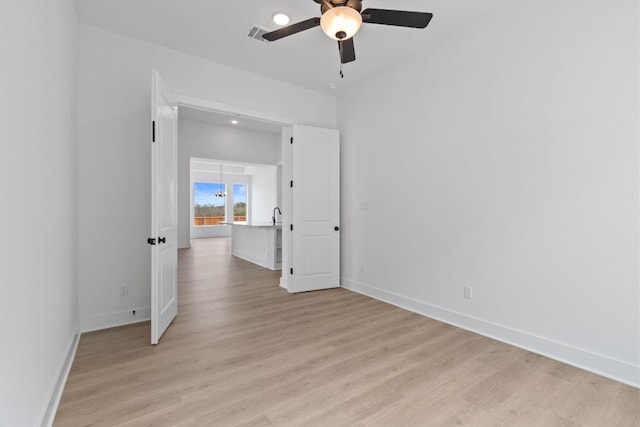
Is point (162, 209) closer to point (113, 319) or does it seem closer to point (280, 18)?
point (113, 319)

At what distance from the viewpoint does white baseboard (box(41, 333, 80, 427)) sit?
162cm

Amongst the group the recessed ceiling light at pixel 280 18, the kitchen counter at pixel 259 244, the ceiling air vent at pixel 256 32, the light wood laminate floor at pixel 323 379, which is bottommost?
→ the light wood laminate floor at pixel 323 379

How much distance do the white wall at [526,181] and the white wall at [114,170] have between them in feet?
9.69

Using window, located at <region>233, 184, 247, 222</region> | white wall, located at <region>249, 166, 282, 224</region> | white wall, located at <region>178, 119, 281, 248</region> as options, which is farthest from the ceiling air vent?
window, located at <region>233, 184, 247, 222</region>

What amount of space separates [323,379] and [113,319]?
2398mm

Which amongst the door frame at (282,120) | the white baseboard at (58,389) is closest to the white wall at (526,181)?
the door frame at (282,120)

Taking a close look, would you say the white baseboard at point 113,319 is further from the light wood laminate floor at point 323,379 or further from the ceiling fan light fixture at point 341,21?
the ceiling fan light fixture at point 341,21

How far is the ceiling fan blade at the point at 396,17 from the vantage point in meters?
2.04

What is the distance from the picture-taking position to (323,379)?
2.12 meters

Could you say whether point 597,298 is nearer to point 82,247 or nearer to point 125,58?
point 82,247

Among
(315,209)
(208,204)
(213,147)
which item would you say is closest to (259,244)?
(315,209)

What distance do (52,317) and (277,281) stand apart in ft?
11.0

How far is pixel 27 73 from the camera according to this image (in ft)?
4.75

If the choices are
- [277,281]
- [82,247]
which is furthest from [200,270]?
[82,247]
